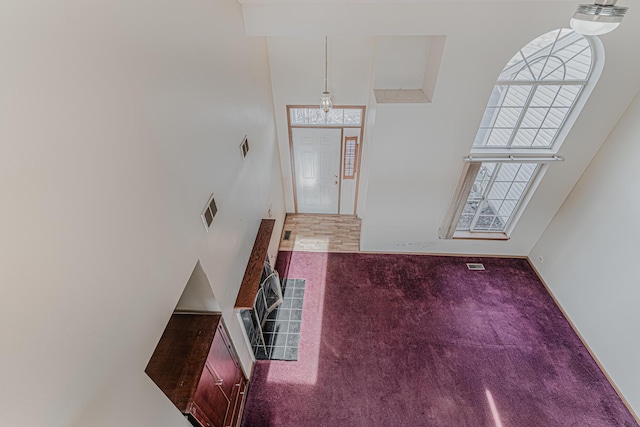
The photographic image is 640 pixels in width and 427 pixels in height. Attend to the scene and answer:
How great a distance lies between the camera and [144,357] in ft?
5.36

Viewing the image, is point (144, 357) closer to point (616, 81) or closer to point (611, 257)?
point (611, 257)

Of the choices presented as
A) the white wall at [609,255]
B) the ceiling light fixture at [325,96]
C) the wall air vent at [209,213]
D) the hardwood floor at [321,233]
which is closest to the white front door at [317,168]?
the hardwood floor at [321,233]

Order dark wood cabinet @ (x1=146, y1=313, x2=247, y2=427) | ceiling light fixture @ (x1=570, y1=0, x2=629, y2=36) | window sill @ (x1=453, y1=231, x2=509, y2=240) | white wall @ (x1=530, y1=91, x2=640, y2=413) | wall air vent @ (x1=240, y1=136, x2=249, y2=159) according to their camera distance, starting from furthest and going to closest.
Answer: window sill @ (x1=453, y1=231, x2=509, y2=240) < white wall @ (x1=530, y1=91, x2=640, y2=413) < wall air vent @ (x1=240, y1=136, x2=249, y2=159) < dark wood cabinet @ (x1=146, y1=313, x2=247, y2=427) < ceiling light fixture @ (x1=570, y1=0, x2=629, y2=36)

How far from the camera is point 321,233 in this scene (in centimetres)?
554

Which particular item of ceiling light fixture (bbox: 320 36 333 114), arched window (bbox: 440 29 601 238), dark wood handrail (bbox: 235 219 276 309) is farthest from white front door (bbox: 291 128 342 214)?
arched window (bbox: 440 29 601 238)

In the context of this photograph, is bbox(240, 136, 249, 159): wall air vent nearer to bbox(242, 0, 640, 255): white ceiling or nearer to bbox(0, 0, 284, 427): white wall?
bbox(0, 0, 284, 427): white wall

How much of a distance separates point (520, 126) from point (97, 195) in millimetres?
4469

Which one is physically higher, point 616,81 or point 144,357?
point 616,81

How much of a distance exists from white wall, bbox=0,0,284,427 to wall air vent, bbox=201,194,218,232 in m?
0.09

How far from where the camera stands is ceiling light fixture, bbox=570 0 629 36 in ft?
5.94

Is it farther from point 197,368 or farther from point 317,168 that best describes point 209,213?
point 317,168

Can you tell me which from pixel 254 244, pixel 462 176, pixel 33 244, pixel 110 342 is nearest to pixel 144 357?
pixel 110 342

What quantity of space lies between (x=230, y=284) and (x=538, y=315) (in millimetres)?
4186

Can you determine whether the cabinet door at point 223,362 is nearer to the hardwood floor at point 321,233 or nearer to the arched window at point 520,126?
the hardwood floor at point 321,233
